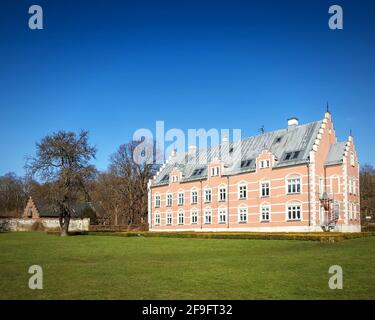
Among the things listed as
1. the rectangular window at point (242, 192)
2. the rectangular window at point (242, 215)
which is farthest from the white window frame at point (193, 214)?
the rectangular window at point (242, 192)

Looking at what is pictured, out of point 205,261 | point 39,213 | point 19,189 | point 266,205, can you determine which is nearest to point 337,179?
point 266,205

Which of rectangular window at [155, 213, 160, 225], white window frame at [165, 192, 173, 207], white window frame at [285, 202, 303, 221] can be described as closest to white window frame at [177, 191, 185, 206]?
white window frame at [165, 192, 173, 207]

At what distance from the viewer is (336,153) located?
42.6 m

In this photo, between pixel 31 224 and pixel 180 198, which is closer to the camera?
pixel 180 198

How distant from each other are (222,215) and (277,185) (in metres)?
8.86

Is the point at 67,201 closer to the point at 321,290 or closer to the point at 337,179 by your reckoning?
the point at 337,179

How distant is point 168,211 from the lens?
2271 inches

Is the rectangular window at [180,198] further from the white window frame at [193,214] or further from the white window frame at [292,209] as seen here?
the white window frame at [292,209]

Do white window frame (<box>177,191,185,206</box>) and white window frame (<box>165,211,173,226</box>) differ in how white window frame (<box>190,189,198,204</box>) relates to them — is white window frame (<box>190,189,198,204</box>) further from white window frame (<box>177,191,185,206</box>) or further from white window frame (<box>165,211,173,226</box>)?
white window frame (<box>165,211,173,226</box>)

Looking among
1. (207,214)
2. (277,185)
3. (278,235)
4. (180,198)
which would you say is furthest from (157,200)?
(278,235)

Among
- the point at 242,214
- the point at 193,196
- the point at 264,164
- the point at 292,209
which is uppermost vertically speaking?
the point at 264,164

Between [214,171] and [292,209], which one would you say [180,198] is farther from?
[292,209]

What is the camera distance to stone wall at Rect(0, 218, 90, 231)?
71.2 metres
